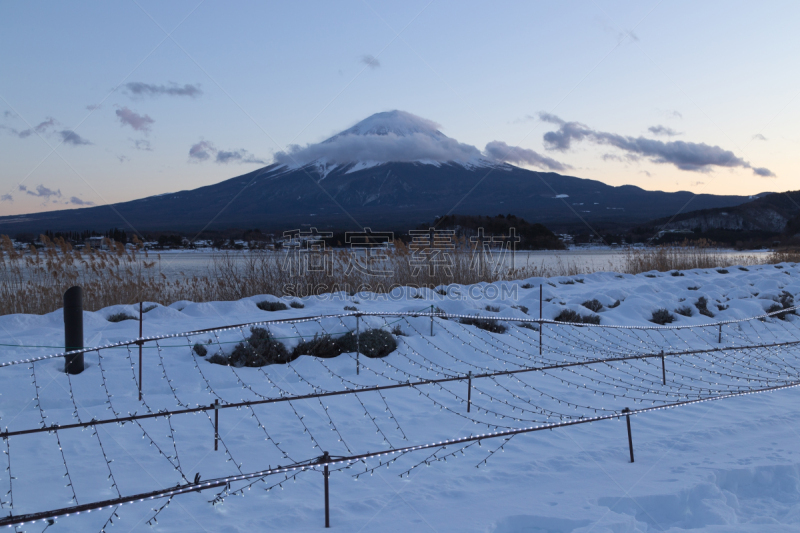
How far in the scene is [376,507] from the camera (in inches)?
120

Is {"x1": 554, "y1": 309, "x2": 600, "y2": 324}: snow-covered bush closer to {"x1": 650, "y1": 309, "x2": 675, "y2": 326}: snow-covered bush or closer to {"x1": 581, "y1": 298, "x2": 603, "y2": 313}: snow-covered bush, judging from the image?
{"x1": 581, "y1": 298, "x2": 603, "y2": 313}: snow-covered bush

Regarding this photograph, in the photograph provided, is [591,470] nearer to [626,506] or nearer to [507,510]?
[626,506]

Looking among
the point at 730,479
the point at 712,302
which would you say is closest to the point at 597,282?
the point at 712,302

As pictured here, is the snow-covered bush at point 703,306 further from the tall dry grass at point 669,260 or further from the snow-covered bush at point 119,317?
the snow-covered bush at point 119,317

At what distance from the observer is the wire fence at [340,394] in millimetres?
3404

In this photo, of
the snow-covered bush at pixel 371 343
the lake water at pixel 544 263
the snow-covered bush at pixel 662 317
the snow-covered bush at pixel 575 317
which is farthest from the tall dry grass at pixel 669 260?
the snow-covered bush at pixel 371 343

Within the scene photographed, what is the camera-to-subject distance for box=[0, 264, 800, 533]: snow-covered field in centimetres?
299

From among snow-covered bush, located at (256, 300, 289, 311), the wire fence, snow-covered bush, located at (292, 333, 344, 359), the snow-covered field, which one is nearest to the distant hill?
the wire fence

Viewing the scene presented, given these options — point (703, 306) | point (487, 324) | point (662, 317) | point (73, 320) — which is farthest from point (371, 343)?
point (703, 306)

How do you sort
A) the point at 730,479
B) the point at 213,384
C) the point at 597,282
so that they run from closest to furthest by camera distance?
the point at 730,479
the point at 213,384
the point at 597,282

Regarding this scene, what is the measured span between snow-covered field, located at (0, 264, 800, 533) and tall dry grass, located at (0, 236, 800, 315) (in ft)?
7.99

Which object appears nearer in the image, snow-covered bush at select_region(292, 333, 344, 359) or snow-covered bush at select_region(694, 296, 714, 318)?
snow-covered bush at select_region(292, 333, 344, 359)

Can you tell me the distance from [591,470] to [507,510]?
2.79 feet

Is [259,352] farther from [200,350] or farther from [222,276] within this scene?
[222,276]
